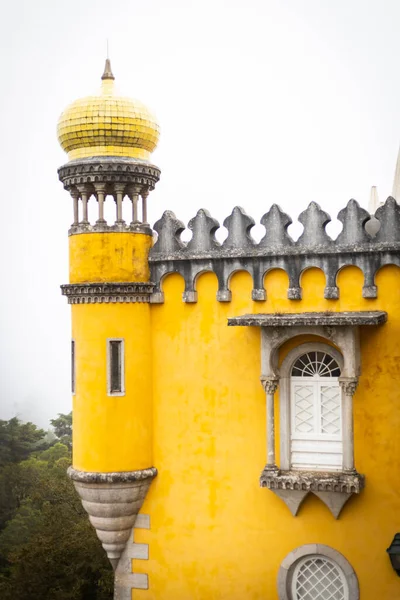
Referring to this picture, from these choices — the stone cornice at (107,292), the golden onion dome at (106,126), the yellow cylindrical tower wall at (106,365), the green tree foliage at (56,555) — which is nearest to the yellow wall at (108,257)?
the yellow cylindrical tower wall at (106,365)

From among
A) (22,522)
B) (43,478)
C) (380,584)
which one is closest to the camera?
(380,584)

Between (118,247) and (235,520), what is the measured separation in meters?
5.36

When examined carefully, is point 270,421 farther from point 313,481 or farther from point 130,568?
point 130,568

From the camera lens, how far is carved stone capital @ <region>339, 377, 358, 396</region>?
15.2m

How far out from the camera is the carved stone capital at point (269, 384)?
51.5ft

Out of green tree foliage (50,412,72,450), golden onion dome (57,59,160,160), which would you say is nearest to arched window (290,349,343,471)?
golden onion dome (57,59,160,160)

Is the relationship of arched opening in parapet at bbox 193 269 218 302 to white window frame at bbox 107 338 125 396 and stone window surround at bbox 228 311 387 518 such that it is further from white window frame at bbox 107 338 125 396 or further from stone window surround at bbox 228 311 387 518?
white window frame at bbox 107 338 125 396

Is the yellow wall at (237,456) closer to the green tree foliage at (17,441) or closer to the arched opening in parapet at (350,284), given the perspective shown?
the arched opening in parapet at (350,284)

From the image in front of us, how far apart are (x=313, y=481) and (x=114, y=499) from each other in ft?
12.3

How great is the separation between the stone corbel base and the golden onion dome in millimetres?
6307

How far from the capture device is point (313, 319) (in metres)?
15.1

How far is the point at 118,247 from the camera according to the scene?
55.2 feet

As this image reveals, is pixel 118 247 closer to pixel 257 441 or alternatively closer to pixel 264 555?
pixel 257 441

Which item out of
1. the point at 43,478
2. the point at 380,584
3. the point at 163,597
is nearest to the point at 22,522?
the point at 43,478
